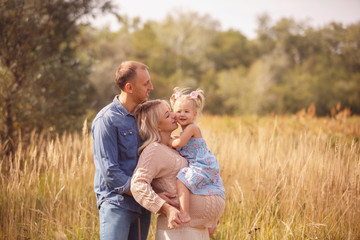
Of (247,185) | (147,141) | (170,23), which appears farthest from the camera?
(170,23)

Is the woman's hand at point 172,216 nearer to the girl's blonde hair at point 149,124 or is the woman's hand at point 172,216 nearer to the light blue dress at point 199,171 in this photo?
the light blue dress at point 199,171

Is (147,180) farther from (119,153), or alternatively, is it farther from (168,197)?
(119,153)

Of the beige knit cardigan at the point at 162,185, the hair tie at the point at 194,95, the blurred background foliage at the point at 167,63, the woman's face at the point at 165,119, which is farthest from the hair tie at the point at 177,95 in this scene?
the blurred background foliage at the point at 167,63

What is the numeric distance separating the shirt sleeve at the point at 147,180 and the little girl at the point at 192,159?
6.9 inches

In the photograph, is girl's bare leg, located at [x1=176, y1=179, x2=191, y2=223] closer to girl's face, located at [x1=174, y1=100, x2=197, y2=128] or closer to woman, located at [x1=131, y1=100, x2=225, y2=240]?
woman, located at [x1=131, y1=100, x2=225, y2=240]

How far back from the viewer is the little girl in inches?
91.7

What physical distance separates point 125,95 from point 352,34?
30224mm

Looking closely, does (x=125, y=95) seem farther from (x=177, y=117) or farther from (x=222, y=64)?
(x=222, y=64)

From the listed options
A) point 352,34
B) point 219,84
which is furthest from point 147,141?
point 219,84

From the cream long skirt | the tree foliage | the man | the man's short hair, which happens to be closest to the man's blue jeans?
the man

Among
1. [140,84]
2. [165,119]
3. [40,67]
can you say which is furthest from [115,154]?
[40,67]

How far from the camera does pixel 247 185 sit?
457 centimetres

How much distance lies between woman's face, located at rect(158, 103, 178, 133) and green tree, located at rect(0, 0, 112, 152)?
312 centimetres

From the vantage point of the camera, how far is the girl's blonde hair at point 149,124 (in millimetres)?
2488
